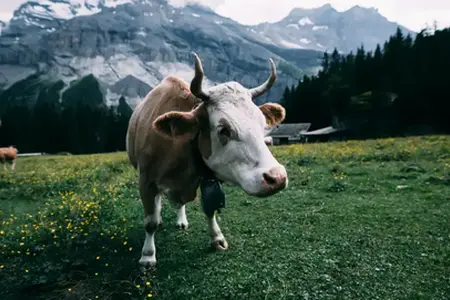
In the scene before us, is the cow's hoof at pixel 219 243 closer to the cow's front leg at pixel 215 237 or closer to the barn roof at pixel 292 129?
the cow's front leg at pixel 215 237

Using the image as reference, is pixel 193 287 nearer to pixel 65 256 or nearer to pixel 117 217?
pixel 65 256

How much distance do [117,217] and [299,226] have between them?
4.26m

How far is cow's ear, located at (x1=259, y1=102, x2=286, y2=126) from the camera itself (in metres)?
5.73

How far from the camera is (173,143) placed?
559 centimetres

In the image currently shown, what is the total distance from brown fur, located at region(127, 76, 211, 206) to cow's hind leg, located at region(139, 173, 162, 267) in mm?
49

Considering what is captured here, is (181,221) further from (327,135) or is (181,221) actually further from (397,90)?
(327,135)

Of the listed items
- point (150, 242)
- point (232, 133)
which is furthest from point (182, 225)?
point (232, 133)

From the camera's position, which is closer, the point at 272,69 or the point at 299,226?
the point at 272,69

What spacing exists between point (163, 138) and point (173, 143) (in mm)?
221

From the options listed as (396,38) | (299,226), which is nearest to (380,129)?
(396,38)

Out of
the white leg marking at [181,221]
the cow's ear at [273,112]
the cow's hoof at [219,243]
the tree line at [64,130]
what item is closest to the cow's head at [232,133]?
the cow's ear at [273,112]

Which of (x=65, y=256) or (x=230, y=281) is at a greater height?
(x=230, y=281)

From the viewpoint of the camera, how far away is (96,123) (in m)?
70.1

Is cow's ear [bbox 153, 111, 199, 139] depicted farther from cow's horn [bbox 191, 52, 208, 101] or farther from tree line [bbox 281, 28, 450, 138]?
tree line [bbox 281, 28, 450, 138]
